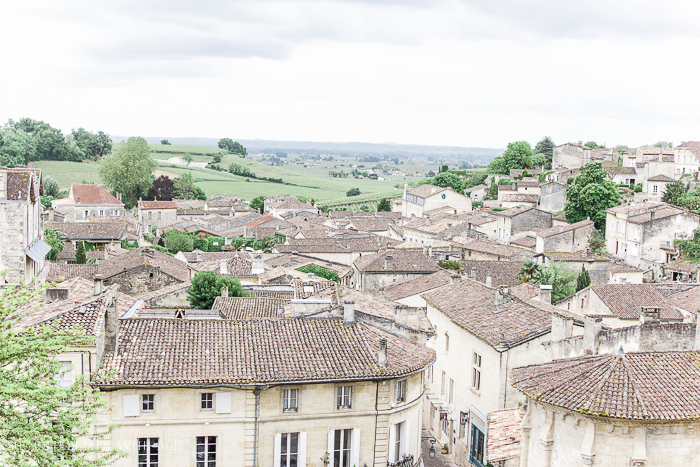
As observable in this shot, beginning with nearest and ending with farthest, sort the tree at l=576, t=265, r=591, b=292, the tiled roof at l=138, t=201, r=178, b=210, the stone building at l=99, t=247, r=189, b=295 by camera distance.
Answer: the stone building at l=99, t=247, r=189, b=295 < the tree at l=576, t=265, r=591, b=292 < the tiled roof at l=138, t=201, r=178, b=210

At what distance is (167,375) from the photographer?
23344mm

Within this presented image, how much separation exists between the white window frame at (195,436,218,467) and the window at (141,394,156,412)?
1.69m

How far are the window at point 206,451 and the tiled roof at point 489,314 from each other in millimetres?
11926

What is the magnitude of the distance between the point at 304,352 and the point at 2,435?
1250cm

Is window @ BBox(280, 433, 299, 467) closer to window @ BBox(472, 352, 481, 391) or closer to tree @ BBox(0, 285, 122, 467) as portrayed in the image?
tree @ BBox(0, 285, 122, 467)

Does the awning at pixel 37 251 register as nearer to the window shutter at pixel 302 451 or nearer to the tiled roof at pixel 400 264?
the window shutter at pixel 302 451

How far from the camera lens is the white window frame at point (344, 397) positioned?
2473cm

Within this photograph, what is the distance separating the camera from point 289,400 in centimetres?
2436

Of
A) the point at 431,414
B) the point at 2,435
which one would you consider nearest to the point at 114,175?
the point at 431,414

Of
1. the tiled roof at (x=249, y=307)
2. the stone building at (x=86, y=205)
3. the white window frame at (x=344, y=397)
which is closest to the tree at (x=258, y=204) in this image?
the stone building at (x=86, y=205)

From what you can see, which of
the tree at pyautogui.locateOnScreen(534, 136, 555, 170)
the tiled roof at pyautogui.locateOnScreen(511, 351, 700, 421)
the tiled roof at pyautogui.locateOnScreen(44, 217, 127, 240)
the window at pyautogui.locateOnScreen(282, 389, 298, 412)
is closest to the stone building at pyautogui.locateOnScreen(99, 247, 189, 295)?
the tiled roof at pyautogui.locateOnScreen(44, 217, 127, 240)

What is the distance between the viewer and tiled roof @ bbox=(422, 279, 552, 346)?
101 ft

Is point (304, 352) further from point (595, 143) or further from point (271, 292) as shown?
point (595, 143)

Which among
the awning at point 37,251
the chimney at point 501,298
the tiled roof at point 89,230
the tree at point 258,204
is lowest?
the tree at point 258,204
